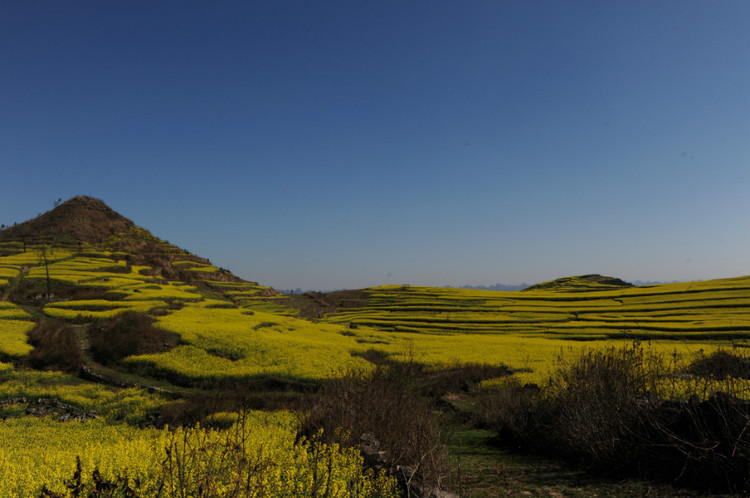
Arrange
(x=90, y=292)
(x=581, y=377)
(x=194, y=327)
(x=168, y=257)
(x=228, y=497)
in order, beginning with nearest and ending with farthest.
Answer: (x=228, y=497), (x=581, y=377), (x=194, y=327), (x=90, y=292), (x=168, y=257)

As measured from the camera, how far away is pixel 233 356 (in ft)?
84.0

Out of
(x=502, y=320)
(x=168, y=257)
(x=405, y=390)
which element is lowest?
(x=502, y=320)

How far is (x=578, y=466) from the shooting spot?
419 inches

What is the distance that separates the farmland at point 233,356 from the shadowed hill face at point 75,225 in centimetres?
128

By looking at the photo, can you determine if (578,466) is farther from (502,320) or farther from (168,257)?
(168,257)

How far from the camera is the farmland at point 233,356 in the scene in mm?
8266

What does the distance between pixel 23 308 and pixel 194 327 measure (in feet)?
57.1

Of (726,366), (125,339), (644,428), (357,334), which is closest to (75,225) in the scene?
(125,339)

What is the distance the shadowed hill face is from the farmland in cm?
128

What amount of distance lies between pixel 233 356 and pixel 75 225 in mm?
64047

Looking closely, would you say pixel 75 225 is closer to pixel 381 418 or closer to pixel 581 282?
pixel 381 418

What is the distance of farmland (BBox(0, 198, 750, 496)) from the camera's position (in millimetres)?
8266

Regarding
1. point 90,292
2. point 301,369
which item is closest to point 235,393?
point 301,369

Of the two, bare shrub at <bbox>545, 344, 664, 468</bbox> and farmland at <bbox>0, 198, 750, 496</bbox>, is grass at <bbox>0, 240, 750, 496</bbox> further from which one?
bare shrub at <bbox>545, 344, 664, 468</bbox>
